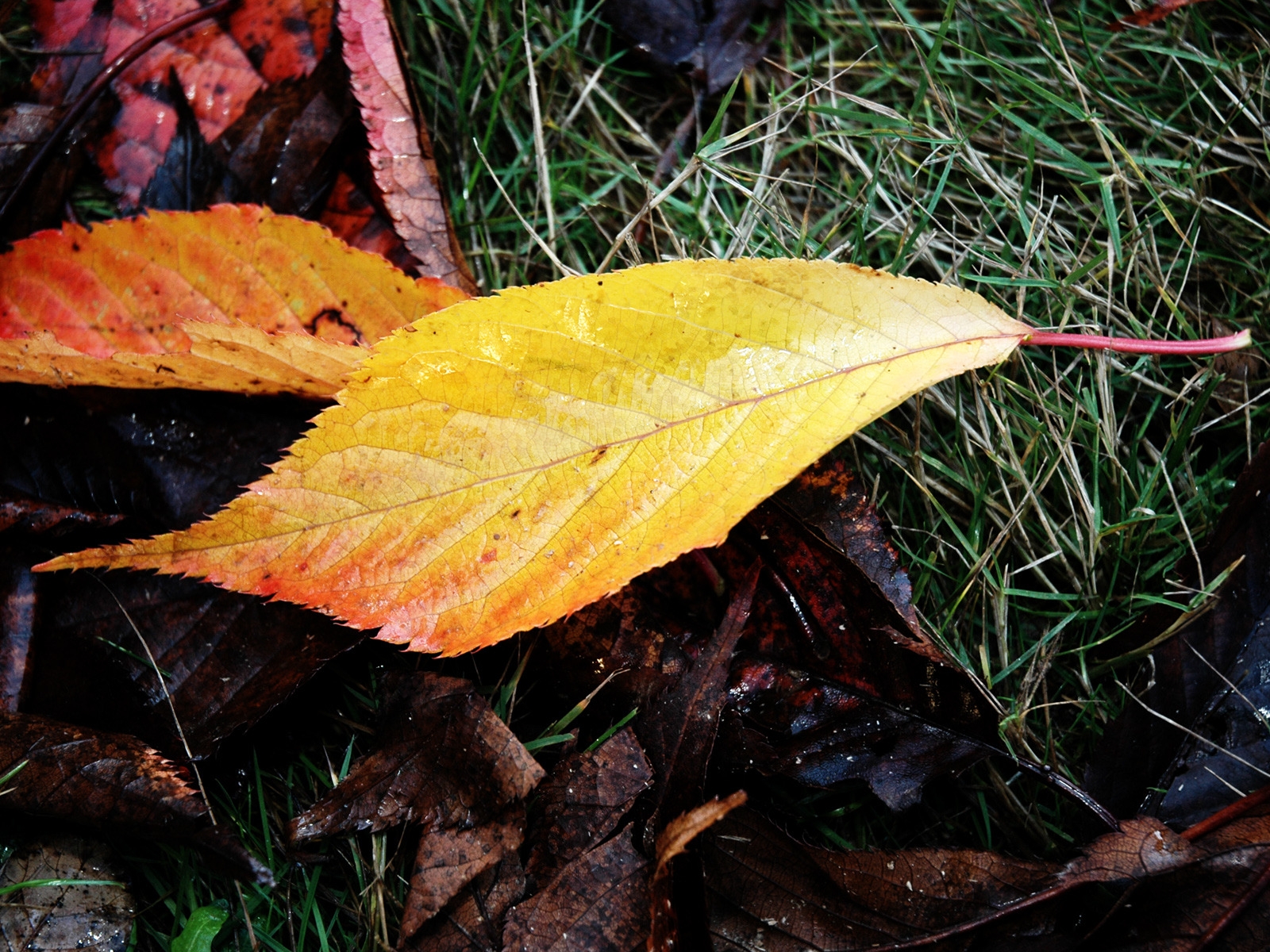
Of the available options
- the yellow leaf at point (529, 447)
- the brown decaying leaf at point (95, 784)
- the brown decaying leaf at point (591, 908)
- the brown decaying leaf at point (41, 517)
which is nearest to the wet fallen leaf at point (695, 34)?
the yellow leaf at point (529, 447)

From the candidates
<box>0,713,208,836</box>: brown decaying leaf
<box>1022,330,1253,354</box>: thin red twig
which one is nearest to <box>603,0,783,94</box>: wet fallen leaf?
<box>1022,330,1253,354</box>: thin red twig

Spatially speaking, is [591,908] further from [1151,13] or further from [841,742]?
[1151,13]

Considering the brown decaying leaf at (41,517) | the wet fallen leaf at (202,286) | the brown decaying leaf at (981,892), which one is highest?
the wet fallen leaf at (202,286)

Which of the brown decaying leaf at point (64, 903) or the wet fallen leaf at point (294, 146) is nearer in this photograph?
the brown decaying leaf at point (64, 903)

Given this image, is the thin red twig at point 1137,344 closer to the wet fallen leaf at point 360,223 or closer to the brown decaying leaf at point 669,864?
the brown decaying leaf at point 669,864

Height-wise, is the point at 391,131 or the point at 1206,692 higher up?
the point at 391,131

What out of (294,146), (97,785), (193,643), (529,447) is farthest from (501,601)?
(294,146)
